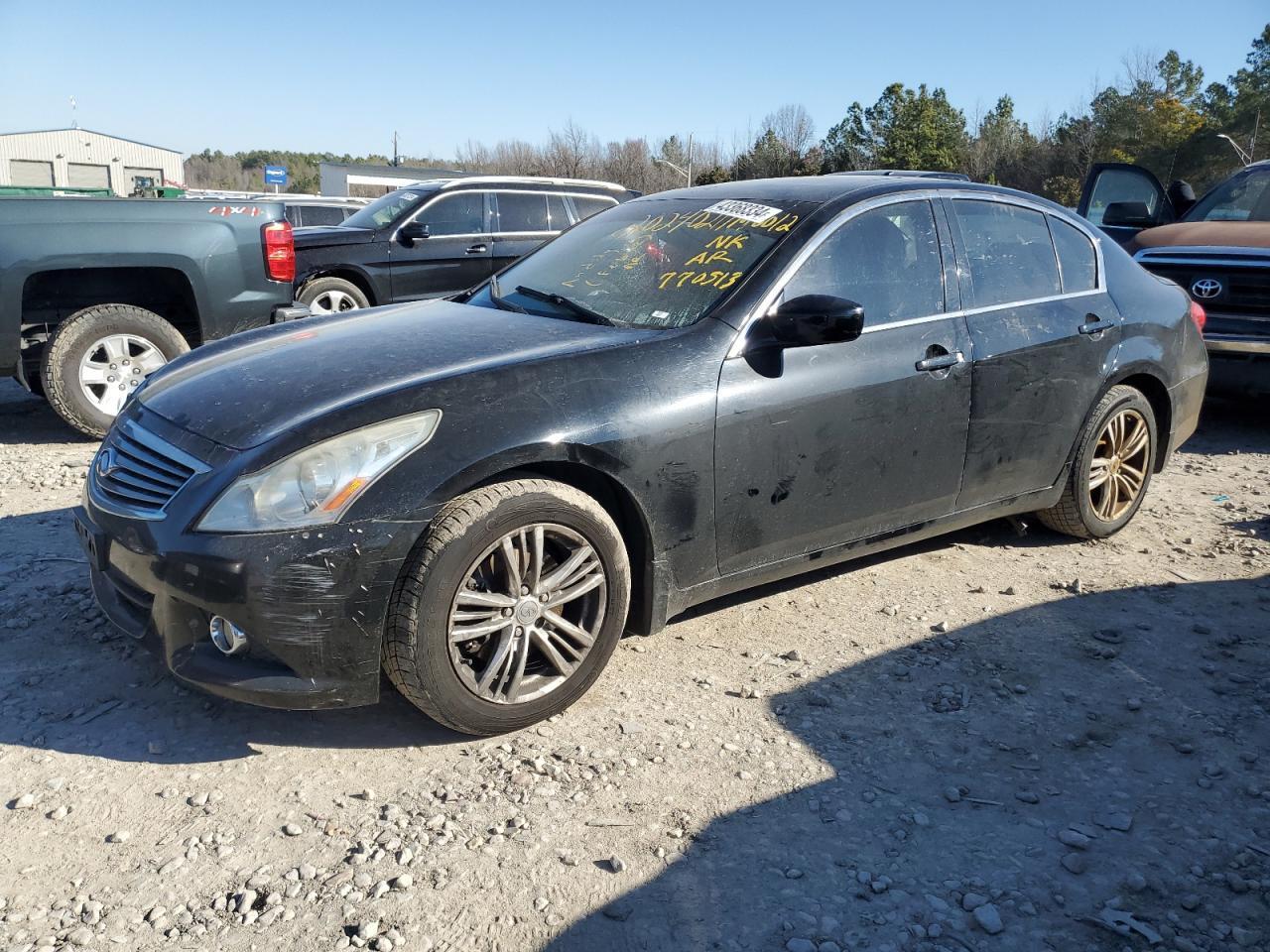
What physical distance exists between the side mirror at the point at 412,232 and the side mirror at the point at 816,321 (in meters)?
7.17

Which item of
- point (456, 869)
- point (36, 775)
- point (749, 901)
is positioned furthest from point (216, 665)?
point (749, 901)

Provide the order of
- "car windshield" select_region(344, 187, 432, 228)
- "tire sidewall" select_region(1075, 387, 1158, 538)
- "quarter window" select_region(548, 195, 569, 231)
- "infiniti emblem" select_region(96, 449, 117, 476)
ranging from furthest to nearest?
"quarter window" select_region(548, 195, 569, 231) < "car windshield" select_region(344, 187, 432, 228) < "tire sidewall" select_region(1075, 387, 1158, 538) < "infiniti emblem" select_region(96, 449, 117, 476)

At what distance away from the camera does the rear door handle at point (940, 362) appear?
12.8 feet

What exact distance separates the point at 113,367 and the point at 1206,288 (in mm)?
7596

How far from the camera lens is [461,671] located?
9.81 feet

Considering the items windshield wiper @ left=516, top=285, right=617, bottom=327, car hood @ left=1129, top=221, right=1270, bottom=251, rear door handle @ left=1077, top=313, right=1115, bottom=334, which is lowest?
rear door handle @ left=1077, top=313, right=1115, bottom=334

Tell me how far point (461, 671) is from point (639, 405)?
0.99 m

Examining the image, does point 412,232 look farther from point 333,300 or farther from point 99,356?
point 99,356

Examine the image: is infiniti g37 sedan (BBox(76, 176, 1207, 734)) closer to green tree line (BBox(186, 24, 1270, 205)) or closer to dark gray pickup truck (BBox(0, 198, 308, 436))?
dark gray pickup truck (BBox(0, 198, 308, 436))

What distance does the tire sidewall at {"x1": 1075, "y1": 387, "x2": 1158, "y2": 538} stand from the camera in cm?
468

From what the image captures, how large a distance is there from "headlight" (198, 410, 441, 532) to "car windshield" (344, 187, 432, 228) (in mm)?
7713

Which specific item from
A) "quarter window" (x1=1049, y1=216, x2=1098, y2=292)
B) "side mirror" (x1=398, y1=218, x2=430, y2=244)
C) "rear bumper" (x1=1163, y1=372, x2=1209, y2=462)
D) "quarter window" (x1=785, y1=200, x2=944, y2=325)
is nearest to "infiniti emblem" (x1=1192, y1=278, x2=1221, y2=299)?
"rear bumper" (x1=1163, y1=372, x2=1209, y2=462)

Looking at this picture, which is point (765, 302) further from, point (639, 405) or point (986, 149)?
point (986, 149)

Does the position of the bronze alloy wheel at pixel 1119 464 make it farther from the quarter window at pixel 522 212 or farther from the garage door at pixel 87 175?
the garage door at pixel 87 175
